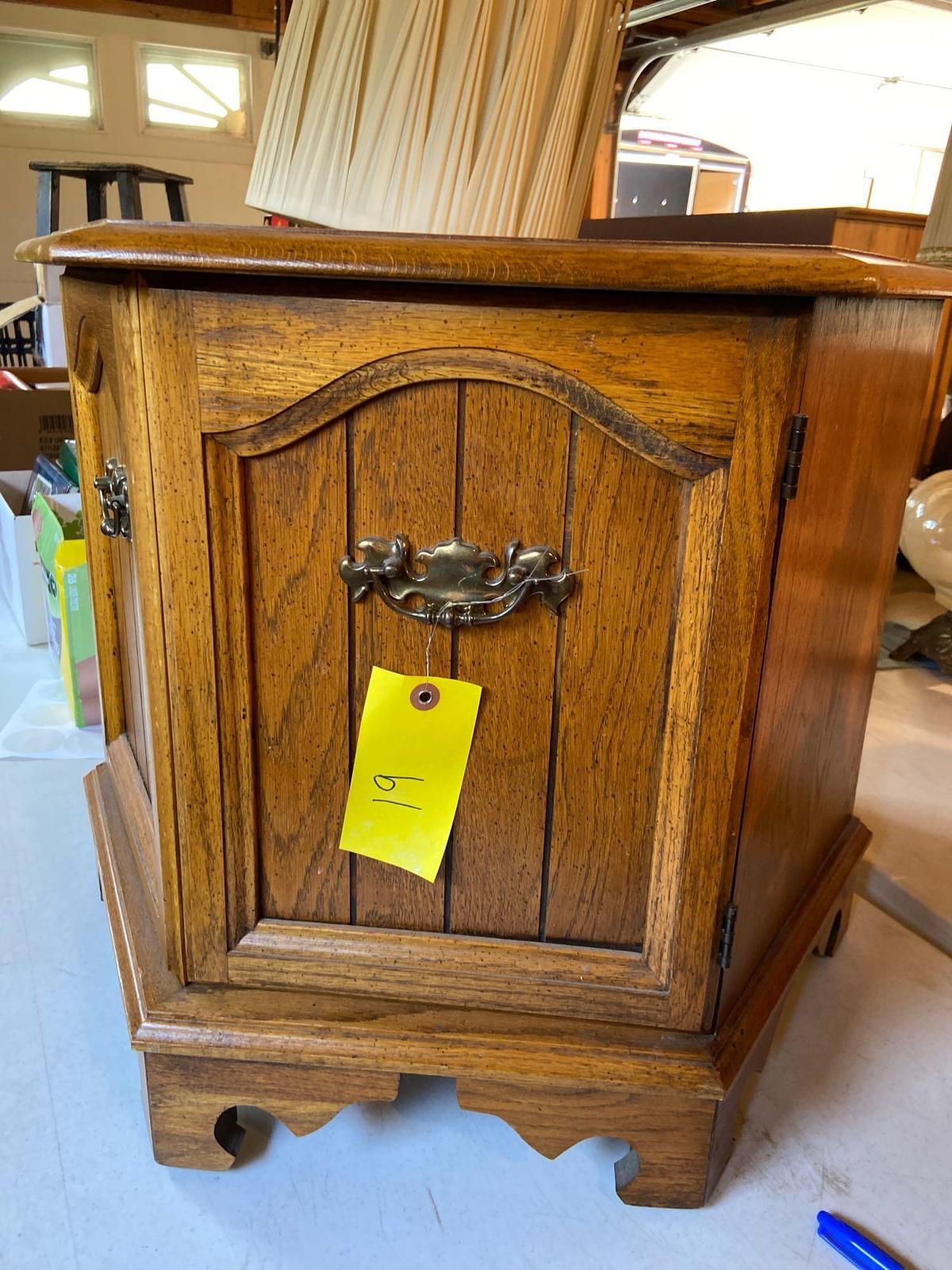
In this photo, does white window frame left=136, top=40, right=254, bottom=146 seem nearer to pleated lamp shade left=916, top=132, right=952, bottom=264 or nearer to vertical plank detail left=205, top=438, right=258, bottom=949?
pleated lamp shade left=916, top=132, right=952, bottom=264

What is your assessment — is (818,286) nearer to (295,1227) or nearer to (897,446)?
(897,446)

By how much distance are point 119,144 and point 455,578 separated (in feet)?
21.6

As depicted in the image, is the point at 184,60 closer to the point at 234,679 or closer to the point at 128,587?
the point at 128,587

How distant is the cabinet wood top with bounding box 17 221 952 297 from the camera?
52 cm

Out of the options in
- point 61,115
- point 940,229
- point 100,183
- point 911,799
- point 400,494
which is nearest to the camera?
point 400,494

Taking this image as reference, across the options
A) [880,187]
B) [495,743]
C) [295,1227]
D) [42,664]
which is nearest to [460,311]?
[495,743]

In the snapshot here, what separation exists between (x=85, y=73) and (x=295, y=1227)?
6901 millimetres

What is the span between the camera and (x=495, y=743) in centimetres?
69

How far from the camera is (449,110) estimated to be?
67 cm

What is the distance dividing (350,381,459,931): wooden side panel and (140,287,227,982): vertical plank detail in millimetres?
99

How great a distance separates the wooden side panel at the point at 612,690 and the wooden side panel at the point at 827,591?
2.9 inches

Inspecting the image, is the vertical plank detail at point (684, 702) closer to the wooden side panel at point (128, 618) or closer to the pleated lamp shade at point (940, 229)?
the wooden side panel at point (128, 618)

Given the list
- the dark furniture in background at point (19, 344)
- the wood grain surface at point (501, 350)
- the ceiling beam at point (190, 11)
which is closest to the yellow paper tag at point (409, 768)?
the wood grain surface at point (501, 350)

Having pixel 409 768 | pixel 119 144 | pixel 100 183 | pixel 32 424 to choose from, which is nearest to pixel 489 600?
pixel 409 768
